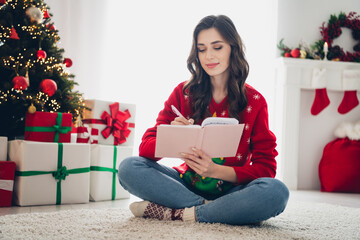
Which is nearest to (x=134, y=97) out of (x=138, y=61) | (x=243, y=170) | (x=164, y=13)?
(x=138, y=61)

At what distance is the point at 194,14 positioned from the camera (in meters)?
3.62

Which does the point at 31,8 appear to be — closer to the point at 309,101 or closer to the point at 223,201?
the point at 223,201

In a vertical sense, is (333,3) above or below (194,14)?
above

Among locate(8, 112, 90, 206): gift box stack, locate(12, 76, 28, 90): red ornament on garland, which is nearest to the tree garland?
locate(8, 112, 90, 206): gift box stack

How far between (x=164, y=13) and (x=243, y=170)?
237 cm

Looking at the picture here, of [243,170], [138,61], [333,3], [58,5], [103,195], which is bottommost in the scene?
[103,195]

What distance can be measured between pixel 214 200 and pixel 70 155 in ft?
3.24

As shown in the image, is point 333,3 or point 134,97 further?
point 333,3

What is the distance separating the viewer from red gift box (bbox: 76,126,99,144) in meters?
2.37

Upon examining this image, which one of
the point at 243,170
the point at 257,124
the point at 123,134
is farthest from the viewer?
the point at 123,134

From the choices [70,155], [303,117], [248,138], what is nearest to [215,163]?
[248,138]

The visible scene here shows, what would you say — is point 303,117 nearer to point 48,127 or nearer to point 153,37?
point 153,37

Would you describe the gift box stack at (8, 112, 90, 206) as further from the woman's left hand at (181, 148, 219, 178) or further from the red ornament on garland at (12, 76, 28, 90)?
the woman's left hand at (181, 148, 219, 178)

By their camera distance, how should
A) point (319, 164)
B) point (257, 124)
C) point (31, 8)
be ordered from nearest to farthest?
point (257, 124) < point (31, 8) < point (319, 164)
